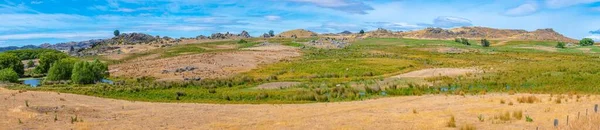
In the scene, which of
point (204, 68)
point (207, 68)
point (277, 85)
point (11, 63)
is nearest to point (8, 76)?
point (11, 63)

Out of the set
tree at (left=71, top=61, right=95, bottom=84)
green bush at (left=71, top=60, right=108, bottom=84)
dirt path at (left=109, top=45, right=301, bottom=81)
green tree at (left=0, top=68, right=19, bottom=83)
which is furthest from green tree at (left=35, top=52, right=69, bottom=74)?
tree at (left=71, top=61, right=95, bottom=84)

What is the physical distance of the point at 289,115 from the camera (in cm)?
3297

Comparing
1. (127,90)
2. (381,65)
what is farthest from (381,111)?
→ (381,65)

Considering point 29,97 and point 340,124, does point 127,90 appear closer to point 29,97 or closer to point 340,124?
point 29,97

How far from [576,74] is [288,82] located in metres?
32.6

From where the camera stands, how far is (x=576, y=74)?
58.5 meters

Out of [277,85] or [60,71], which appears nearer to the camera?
[277,85]

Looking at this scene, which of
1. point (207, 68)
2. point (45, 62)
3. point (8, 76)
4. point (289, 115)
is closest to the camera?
point (289, 115)

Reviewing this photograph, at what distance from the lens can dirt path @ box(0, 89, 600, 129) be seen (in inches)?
1080

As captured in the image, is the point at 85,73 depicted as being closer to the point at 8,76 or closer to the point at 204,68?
the point at 8,76

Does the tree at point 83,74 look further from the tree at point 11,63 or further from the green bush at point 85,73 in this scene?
the tree at point 11,63

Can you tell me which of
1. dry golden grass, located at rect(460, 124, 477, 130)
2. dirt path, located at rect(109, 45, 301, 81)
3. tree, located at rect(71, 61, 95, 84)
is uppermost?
dry golden grass, located at rect(460, 124, 477, 130)

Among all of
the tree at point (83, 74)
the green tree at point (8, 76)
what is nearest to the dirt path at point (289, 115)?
the tree at point (83, 74)

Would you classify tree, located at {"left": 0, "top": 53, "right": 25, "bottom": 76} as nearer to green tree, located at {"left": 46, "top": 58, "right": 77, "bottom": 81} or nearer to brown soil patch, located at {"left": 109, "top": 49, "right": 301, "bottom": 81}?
brown soil patch, located at {"left": 109, "top": 49, "right": 301, "bottom": 81}
